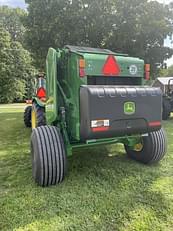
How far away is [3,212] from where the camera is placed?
2.72 metres

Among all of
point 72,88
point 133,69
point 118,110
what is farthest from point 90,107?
point 133,69

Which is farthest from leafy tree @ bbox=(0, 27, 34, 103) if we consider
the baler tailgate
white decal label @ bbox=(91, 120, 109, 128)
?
white decal label @ bbox=(91, 120, 109, 128)

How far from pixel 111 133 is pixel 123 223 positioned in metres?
1.07

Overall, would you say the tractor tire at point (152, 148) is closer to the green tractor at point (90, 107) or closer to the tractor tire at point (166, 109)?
the green tractor at point (90, 107)

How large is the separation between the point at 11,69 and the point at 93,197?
3276 cm

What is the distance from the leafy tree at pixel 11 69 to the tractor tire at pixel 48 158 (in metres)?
30.5

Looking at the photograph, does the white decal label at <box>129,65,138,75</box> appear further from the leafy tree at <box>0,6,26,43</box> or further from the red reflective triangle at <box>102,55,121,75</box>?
the leafy tree at <box>0,6,26,43</box>

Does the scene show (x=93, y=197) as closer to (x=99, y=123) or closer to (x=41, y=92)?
(x=99, y=123)

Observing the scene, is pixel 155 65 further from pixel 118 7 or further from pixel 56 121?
pixel 56 121

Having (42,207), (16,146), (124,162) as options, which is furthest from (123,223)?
(16,146)

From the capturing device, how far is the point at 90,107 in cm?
302

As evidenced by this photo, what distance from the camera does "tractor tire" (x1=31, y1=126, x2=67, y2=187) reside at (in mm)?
3309

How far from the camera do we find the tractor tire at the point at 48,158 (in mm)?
3309

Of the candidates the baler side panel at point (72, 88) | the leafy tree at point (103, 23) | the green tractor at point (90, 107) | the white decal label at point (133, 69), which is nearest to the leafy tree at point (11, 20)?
the leafy tree at point (103, 23)
